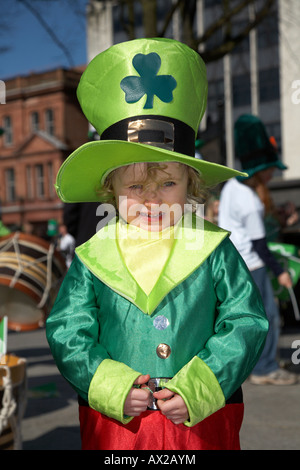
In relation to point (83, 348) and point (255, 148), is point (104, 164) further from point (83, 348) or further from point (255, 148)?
point (255, 148)

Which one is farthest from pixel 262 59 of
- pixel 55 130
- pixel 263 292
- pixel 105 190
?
pixel 105 190

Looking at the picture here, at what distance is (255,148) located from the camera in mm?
4785

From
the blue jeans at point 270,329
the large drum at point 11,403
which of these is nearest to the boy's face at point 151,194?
the large drum at point 11,403

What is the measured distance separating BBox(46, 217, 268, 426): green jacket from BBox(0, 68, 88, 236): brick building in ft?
97.2

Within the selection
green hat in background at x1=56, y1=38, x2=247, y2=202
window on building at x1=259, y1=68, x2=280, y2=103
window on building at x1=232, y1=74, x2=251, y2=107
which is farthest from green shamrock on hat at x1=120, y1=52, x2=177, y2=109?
window on building at x1=232, y1=74, x2=251, y2=107

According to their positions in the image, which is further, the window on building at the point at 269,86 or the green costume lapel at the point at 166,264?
the window on building at the point at 269,86

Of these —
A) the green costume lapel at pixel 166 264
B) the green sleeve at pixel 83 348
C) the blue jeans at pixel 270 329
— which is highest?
the green costume lapel at pixel 166 264

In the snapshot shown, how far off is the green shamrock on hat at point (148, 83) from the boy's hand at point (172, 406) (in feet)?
2.57

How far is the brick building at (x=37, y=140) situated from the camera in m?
31.8

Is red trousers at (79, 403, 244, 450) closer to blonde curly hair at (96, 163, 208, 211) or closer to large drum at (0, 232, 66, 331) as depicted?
blonde curly hair at (96, 163, 208, 211)

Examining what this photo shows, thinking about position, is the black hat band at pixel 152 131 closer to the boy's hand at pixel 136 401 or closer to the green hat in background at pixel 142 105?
the green hat in background at pixel 142 105

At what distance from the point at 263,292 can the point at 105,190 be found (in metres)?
3.20

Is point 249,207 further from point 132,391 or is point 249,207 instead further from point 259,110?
point 259,110

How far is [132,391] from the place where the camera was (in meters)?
1.57
